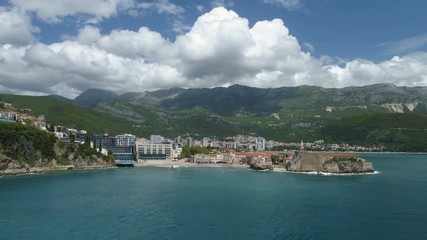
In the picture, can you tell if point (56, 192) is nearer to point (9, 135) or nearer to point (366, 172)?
point (9, 135)

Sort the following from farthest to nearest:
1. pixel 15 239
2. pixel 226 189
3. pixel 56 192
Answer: pixel 226 189 < pixel 56 192 < pixel 15 239

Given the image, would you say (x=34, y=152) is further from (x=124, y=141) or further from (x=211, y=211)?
(x=124, y=141)

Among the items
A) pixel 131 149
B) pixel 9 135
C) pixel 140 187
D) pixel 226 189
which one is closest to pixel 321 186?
pixel 226 189

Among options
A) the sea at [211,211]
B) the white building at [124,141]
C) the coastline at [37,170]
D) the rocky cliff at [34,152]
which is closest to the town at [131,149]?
the white building at [124,141]

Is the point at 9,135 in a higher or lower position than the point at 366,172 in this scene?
higher

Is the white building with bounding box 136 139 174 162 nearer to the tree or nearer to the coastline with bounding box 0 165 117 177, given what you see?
the tree

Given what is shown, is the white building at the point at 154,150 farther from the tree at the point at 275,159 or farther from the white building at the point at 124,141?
the tree at the point at 275,159

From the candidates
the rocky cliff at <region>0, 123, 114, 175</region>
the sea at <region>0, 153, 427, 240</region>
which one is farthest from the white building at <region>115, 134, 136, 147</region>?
the sea at <region>0, 153, 427, 240</region>

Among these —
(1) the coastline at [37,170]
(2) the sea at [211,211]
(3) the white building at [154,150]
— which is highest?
(3) the white building at [154,150]
